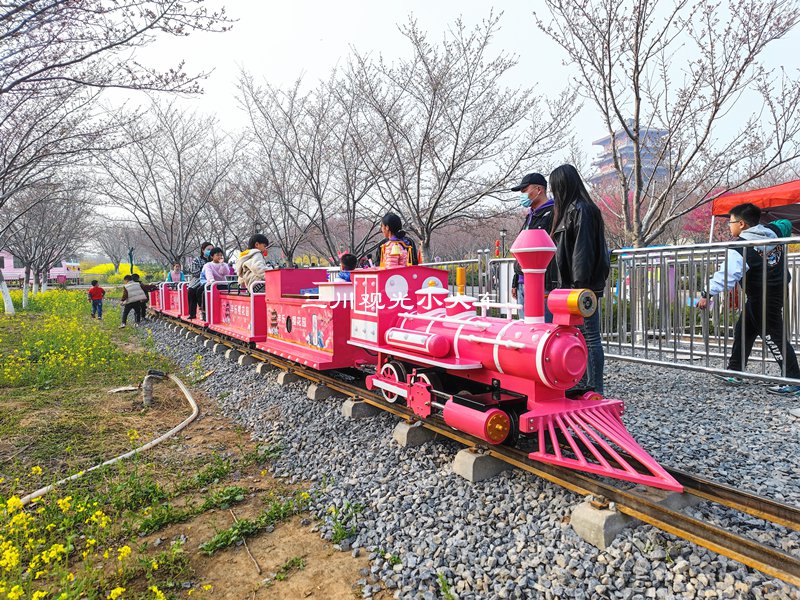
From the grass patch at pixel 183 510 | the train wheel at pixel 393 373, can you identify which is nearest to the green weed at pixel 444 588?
the grass patch at pixel 183 510

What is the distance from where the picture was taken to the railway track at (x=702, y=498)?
2180mm

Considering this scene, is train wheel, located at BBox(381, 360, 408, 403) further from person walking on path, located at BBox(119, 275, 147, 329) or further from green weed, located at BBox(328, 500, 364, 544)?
person walking on path, located at BBox(119, 275, 147, 329)

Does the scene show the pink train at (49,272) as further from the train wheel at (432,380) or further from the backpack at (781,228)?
the backpack at (781,228)

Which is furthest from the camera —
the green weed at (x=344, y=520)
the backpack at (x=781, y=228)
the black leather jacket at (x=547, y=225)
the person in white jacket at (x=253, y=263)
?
the person in white jacket at (x=253, y=263)

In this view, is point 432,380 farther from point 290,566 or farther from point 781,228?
point 781,228

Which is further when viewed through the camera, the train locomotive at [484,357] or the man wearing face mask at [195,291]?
the man wearing face mask at [195,291]

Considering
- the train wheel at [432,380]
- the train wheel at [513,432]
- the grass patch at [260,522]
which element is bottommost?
the grass patch at [260,522]

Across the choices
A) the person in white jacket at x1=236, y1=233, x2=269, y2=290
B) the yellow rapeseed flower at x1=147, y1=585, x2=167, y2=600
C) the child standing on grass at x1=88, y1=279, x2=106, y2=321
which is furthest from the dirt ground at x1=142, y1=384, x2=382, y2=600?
the child standing on grass at x1=88, y1=279, x2=106, y2=321

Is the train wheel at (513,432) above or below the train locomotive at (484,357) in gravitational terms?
below

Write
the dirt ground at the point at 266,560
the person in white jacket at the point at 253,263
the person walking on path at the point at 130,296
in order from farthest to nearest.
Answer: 1. the person walking on path at the point at 130,296
2. the person in white jacket at the point at 253,263
3. the dirt ground at the point at 266,560

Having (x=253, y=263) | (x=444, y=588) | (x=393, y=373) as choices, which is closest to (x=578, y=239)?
Answer: (x=393, y=373)

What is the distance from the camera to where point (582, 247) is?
362 cm

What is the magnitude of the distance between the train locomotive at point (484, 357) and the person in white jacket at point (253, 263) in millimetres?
2128

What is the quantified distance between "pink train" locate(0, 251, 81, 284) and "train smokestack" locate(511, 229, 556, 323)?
58.1m
